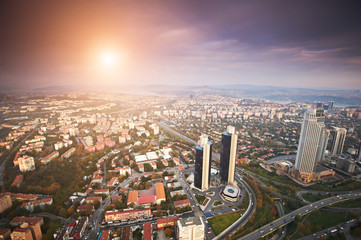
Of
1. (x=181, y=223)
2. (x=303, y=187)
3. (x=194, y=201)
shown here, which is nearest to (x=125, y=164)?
(x=194, y=201)

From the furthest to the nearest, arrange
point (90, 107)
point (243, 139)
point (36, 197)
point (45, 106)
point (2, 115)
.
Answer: point (90, 107) < point (243, 139) < point (45, 106) < point (2, 115) < point (36, 197)

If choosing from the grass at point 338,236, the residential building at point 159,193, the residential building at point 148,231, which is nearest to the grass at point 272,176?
the grass at point 338,236

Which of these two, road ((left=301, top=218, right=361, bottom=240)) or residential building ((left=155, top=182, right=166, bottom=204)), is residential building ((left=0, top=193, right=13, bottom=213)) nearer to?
residential building ((left=155, top=182, right=166, bottom=204))

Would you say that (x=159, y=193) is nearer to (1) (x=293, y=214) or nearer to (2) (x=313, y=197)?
(1) (x=293, y=214)

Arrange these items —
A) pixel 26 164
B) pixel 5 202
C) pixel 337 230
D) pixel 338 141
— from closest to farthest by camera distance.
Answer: pixel 337 230, pixel 5 202, pixel 26 164, pixel 338 141

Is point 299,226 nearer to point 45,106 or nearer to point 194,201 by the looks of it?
point 194,201

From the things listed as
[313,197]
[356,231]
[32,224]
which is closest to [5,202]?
[32,224]

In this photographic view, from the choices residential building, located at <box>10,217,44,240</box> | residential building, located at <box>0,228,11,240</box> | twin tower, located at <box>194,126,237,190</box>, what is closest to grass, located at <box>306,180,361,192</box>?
twin tower, located at <box>194,126,237,190</box>
